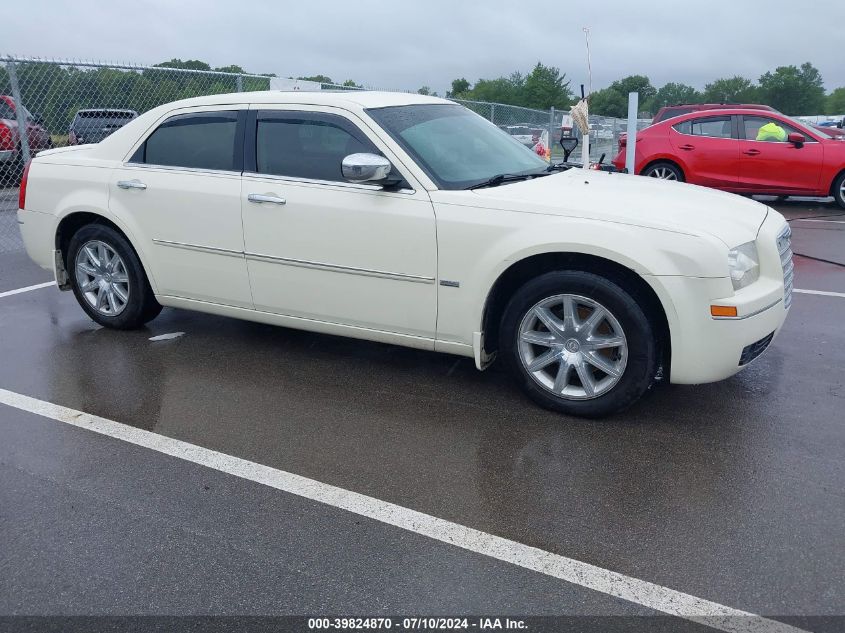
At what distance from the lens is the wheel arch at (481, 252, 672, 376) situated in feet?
13.2

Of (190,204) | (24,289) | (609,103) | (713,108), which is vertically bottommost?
(24,289)

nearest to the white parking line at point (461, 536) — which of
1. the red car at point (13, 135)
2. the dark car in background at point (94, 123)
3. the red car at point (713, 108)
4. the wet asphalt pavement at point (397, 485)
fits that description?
the wet asphalt pavement at point (397, 485)

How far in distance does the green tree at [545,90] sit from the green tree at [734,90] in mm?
54230

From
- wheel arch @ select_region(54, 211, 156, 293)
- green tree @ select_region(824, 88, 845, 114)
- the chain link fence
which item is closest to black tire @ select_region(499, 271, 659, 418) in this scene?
Answer: wheel arch @ select_region(54, 211, 156, 293)

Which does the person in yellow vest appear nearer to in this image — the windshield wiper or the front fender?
the windshield wiper

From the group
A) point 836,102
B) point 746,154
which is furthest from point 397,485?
point 836,102

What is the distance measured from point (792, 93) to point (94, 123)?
15088 centimetres

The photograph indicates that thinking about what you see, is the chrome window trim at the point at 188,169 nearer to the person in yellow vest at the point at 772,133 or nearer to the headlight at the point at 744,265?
the headlight at the point at 744,265

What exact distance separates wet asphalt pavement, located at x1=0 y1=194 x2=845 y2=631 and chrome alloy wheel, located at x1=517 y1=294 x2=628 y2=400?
21 cm

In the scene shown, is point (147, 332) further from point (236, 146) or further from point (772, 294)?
point (772, 294)

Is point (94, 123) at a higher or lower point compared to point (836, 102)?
lower

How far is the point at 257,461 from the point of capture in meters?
3.81

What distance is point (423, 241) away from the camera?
4355mm

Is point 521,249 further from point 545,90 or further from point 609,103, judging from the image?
point 609,103
